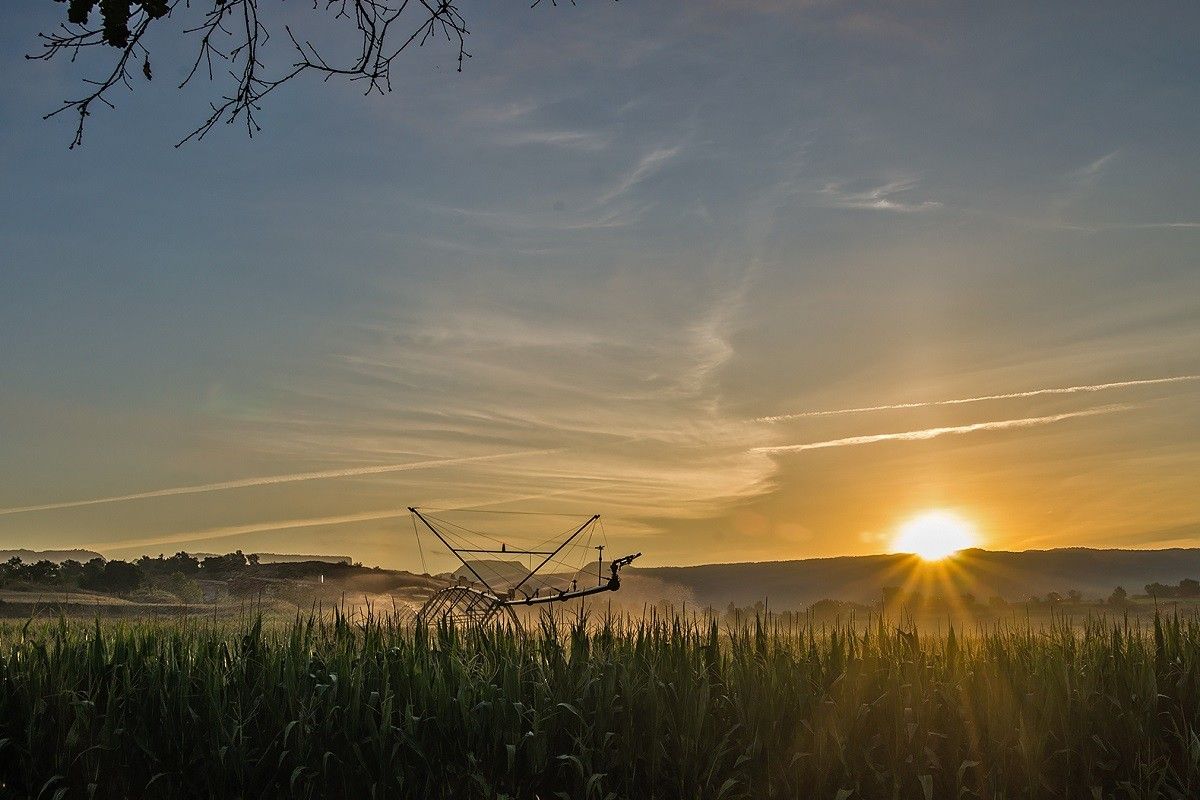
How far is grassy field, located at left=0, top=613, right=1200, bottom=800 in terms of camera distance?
8.88 metres

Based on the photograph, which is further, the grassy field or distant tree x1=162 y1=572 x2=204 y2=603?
distant tree x1=162 y1=572 x2=204 y2=603

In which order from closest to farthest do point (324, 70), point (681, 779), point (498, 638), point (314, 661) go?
point (681, 779) → point (324, 70) → point (314, 661) → point (498, 638)

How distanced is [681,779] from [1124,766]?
443 cm

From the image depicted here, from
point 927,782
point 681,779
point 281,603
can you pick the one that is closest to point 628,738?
point 681,779

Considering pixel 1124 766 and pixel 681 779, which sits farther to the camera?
pixel 1124 766

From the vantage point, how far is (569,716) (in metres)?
9.41

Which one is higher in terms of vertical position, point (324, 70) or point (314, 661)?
point (324, 70)

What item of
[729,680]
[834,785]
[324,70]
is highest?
[324,70]

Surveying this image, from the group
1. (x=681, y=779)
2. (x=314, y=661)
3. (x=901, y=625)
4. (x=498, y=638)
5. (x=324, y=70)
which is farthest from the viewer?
(x=901, y=625)

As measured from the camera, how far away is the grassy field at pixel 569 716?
8875 mm

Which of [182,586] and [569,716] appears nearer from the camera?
Answer: [569,716]

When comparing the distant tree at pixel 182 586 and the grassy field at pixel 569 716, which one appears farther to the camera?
the distant tree at pixel 182 586

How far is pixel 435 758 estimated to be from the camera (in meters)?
8.93

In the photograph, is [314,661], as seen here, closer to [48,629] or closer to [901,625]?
[48,629]
